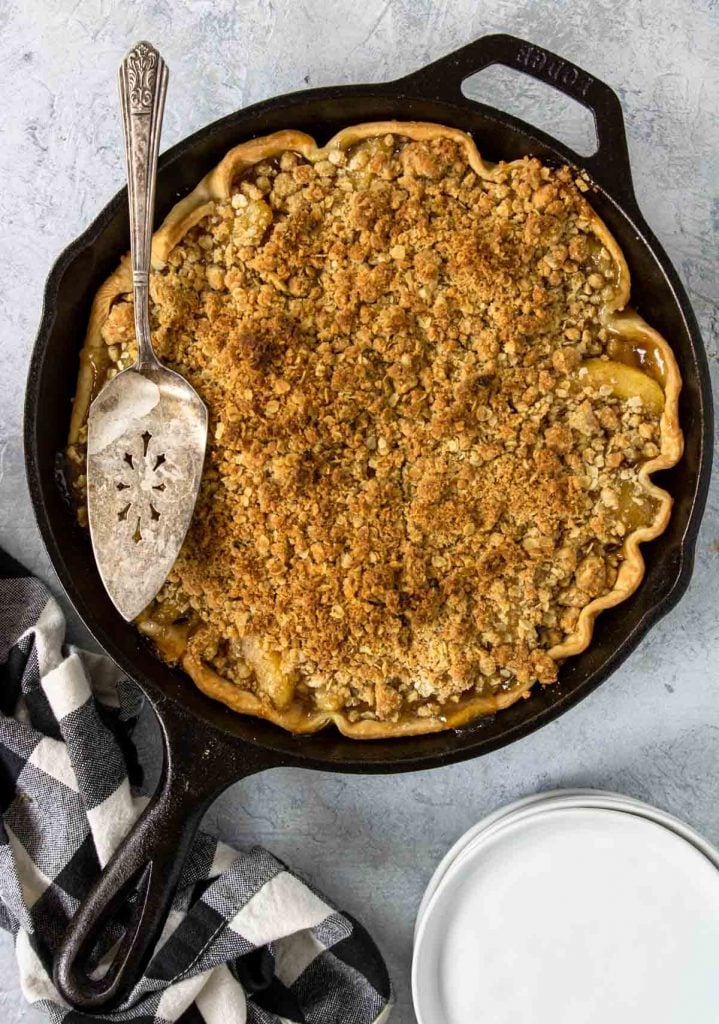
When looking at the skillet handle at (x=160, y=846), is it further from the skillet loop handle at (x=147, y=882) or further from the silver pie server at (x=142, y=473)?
the silver pie server at (x=142, y=473)

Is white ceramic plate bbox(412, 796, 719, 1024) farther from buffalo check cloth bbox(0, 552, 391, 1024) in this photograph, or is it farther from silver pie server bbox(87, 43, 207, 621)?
silver pie server bbox(87, 43, 207, 621)

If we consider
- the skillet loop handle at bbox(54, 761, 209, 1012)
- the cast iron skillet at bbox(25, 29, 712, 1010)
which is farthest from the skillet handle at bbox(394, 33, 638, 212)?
the skillet loop handle at bbox(54, 761, 209, 1012)

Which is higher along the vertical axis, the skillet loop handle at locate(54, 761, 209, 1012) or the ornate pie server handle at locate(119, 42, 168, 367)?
the ornate pie server handle at locate(119, 42, 168, 367)

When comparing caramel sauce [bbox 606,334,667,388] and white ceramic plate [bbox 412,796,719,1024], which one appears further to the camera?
white ceramic plate [bbox 412,796,719,1024]

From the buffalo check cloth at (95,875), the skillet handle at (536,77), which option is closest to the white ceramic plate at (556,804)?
the buffalo check cloth at (95,875)

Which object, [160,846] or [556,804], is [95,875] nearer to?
[160,846]
